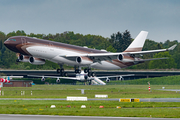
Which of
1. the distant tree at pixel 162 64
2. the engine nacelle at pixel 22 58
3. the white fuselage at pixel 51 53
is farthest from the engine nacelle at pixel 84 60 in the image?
the distant tree at pixel 162 64

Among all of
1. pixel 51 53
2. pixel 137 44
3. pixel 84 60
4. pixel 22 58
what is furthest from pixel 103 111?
pixel 137 44

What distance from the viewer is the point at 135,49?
7931cm

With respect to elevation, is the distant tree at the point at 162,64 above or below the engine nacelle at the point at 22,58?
above

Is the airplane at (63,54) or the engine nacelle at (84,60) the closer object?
the airplane at (63,54)

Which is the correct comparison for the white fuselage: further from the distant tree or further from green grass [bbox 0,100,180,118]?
the distant tree

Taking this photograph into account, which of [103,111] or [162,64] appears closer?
[103,111]

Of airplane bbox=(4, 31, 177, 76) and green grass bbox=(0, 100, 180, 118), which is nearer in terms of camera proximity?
green grass bbox=(0, 100, 180, 118)

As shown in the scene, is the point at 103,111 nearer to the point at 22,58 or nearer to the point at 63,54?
the point at 63,54

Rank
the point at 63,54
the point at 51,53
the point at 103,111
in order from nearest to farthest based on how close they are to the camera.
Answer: the point at 103,111
the point at 51,53
the point at 63,54

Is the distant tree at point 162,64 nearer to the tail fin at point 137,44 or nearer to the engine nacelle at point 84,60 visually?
the tail fin at point 137,44

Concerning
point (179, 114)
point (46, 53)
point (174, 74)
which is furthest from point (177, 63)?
point (179, 114)

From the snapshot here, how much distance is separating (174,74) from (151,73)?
9.96m

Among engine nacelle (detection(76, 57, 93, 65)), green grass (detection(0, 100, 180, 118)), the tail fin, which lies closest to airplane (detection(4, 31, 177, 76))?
engine nacelle (detection(76, 57, 93, 65))

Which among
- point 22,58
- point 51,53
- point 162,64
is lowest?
point 22,58
